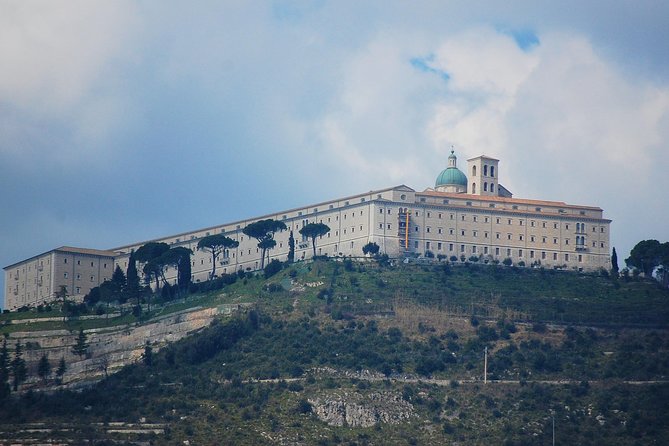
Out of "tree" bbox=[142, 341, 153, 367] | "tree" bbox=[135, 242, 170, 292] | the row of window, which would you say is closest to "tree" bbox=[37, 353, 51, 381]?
"tree" bbox=[142, 341, 153, 367]

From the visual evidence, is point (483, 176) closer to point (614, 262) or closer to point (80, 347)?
point (614, 262)

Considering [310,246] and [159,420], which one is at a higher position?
[310,246]

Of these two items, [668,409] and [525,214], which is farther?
[525,214]

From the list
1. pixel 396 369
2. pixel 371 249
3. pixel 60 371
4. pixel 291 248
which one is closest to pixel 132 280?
pixel 291 248

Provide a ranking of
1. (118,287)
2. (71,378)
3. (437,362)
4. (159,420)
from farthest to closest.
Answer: (118,287), (71,378), (437,362), (159,420)

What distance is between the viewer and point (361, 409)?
337ft

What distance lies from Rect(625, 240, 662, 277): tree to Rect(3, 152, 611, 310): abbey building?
3009 millimetres

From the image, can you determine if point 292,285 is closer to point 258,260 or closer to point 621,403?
point 258,260

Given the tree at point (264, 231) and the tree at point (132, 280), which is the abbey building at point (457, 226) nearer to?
the tree at point (264, 231)

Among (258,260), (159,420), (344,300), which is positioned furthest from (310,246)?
(159,420)

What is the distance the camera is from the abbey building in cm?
13162

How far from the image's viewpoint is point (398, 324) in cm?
11644

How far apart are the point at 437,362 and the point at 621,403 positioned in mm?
13360

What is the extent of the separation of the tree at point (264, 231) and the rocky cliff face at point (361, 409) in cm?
3396
